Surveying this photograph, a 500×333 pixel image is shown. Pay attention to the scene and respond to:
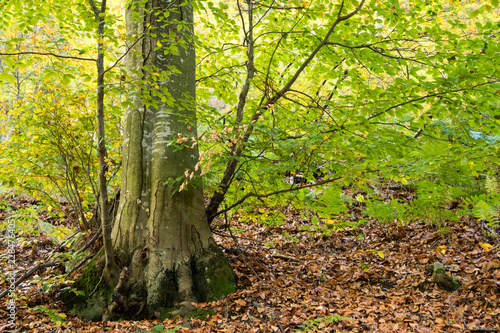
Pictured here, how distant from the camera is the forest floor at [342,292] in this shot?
9.04 ft

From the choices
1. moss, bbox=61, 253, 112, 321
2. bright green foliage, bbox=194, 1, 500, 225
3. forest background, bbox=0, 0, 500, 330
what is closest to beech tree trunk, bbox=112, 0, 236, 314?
forest background, bbox=0, 0, 500, 330

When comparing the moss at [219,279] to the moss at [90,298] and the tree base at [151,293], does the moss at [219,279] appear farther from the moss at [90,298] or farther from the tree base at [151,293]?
the moss at [90,298]

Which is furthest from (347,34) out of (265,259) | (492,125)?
(265,259)

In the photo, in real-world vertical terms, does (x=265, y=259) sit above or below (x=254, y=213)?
below

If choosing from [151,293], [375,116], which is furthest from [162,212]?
[375,116]

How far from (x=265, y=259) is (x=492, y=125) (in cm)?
343

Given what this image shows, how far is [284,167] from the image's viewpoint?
3.44 metres

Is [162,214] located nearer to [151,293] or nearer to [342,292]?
Answer: [151,293]

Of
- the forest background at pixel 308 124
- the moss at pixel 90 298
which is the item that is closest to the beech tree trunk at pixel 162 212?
the forest background at pixel 308 124

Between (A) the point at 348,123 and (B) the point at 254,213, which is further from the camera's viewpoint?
(B) the point at 254,213

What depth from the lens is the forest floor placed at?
275 centimetres

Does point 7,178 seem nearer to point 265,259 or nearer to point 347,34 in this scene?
point 265,259

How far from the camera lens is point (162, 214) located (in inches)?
132

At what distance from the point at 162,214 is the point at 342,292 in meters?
2.41
